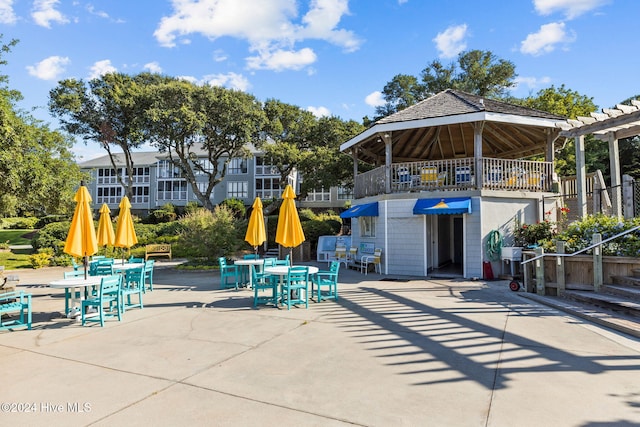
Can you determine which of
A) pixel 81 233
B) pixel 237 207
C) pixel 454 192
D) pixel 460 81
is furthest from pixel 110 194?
pixel 454 192

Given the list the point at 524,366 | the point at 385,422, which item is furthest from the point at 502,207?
the point at 385,422

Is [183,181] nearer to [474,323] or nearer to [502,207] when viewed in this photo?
[502,207]

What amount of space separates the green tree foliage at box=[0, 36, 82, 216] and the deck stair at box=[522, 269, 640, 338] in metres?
15.0

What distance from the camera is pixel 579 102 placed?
90.4 feet

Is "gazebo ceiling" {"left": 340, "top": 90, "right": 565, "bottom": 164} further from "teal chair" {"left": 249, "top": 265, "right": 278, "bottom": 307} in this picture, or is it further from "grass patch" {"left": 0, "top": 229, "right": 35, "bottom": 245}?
"grass patch" {"left": 0, "top": 229, "right": 35, "bottom": 245}

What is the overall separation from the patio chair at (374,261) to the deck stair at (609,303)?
605cm

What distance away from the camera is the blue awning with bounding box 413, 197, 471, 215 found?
1290cm

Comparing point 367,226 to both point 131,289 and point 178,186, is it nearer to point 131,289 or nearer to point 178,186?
point 131,289

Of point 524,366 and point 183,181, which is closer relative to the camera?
point 524,366

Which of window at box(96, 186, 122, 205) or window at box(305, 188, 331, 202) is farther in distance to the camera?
window at box(96, 186, 122, 205)

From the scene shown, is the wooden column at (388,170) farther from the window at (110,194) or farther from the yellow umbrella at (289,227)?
the window at (110,194)

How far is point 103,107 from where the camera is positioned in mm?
33688

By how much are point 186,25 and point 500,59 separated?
28.7m

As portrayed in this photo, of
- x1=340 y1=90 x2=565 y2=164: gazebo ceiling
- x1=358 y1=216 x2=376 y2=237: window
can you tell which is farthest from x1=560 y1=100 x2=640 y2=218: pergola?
x1=358 y1=216 x2=376 y2=237: window
